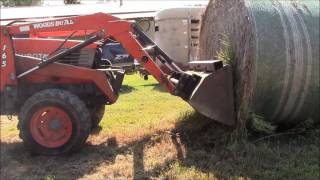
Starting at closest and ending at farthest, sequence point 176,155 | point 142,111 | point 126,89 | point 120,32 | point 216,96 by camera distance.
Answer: point 176,155
point 216,96
point 120,32
point 142,111
point 126,89

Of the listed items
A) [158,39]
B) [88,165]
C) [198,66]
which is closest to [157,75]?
[198,66]

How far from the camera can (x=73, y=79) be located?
8.01 metres

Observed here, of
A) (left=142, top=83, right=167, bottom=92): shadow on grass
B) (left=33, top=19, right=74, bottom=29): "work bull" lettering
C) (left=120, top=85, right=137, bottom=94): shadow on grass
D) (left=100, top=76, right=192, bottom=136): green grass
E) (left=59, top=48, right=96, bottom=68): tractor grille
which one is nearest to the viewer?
(left=33, top=19, right=74, bottom=29): "work bull" lettering

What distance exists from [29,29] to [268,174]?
4026 mm

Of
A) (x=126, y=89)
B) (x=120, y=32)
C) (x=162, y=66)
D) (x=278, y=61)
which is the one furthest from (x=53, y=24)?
(x=126, y=89)

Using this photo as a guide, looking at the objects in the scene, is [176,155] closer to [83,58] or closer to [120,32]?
[120,32]

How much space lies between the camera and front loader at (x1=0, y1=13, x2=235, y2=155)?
290 inches

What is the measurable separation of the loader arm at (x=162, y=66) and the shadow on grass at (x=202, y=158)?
46 cm

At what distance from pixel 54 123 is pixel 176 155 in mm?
1787

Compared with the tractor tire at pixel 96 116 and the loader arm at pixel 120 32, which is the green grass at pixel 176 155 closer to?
the tractor tire at pixel 96 116

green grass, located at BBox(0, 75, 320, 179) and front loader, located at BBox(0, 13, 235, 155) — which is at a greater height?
front loader, located at BBox(0, 13, 235, 155)

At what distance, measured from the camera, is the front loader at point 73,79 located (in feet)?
24.2

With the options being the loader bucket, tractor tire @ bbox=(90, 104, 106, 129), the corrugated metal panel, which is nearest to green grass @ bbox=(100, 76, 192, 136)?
tractor tire @ bbox=(90, 104, 106, 129)

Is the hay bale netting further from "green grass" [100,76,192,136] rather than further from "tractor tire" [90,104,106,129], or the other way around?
"tractor tire" [90,104,106,129]
